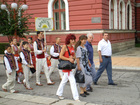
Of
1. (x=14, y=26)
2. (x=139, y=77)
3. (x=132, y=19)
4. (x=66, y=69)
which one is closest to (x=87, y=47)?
(x=66, y=69)

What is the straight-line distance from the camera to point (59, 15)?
17688 mm

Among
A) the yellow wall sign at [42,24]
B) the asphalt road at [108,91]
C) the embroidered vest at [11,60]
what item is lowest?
the asphalt road at [108,91]

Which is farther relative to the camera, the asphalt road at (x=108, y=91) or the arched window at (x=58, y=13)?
the arched window at (x=58, y=13)

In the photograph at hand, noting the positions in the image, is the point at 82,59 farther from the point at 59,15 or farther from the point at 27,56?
the point at 59,15

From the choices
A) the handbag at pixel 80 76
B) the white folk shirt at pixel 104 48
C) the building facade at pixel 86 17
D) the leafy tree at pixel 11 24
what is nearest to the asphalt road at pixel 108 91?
the handbag at pixel 80 76

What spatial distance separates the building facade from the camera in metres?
15.6

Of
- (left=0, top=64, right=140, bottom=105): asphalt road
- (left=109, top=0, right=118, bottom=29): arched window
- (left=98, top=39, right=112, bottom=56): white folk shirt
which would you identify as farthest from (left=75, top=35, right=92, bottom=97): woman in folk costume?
(left=109, top=0, right=118, bottom=29): arched window

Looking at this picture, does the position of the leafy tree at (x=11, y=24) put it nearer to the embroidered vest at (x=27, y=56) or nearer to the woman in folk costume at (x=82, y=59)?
the embroidered vest at (x=27, y=56)

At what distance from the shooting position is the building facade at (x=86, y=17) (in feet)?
51.1

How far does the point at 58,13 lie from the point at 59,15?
0.22 m

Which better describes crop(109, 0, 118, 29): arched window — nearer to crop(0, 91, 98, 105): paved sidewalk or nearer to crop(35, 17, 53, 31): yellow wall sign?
crop(35, 17, 53, 31): yellow wall sign

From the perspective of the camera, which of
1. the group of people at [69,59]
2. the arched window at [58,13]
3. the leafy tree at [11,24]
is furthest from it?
the arched window at [58,13]

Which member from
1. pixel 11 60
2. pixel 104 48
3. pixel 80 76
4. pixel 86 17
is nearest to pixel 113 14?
pixel 86 17

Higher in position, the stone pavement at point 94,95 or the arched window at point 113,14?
the arched window at point 113,14
